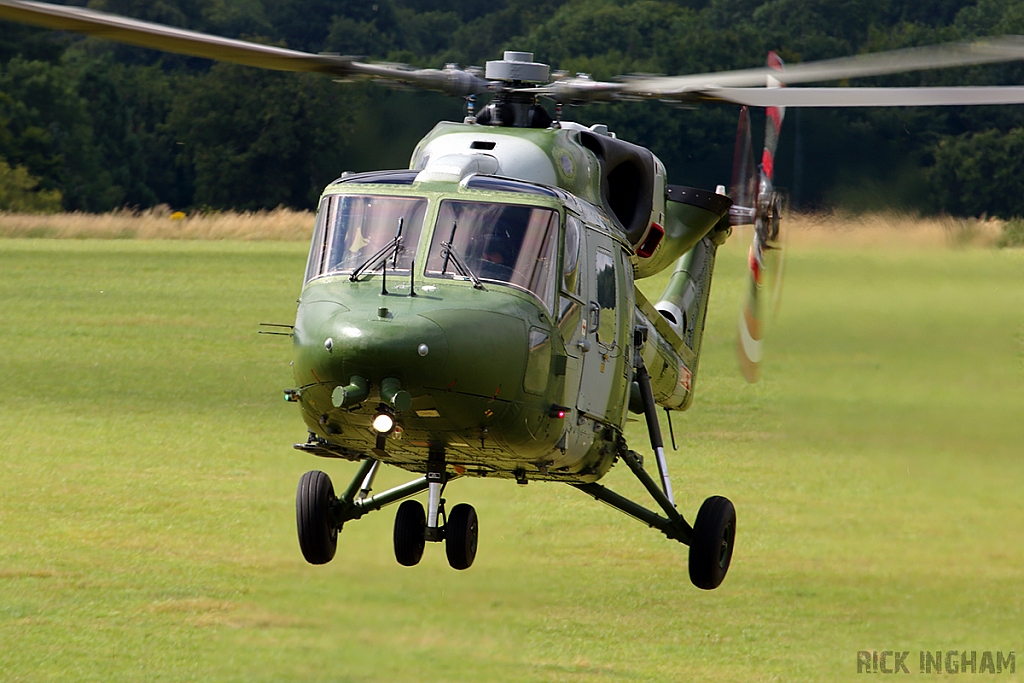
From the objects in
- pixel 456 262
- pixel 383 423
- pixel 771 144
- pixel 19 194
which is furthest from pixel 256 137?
pixel 383 423

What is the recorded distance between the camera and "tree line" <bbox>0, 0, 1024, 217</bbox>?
2656 cm

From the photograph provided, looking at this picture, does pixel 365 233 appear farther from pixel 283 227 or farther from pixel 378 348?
pixel 283 227

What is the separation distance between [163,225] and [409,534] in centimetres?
3328

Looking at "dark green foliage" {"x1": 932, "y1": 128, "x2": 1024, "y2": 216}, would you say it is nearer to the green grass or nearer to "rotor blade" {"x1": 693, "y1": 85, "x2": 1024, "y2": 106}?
the green grass

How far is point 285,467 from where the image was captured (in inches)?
667

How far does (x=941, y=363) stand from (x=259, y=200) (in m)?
19.8

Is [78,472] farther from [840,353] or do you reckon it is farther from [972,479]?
[972,479]

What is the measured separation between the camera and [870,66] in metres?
8.52

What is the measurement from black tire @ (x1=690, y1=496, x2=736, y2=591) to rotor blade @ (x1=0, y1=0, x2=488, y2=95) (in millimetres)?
3099

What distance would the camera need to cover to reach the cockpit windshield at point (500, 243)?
7.96m

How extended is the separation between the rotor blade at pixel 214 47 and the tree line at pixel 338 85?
32.4 ft

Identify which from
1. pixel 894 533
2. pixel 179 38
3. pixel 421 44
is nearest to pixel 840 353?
pixel 894 533

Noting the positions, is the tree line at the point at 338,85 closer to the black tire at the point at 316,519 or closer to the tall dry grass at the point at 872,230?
the tall dry grass at the point at 872,230

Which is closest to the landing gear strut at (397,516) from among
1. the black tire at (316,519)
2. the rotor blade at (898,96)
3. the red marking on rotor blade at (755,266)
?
the black tire at (316,519)
